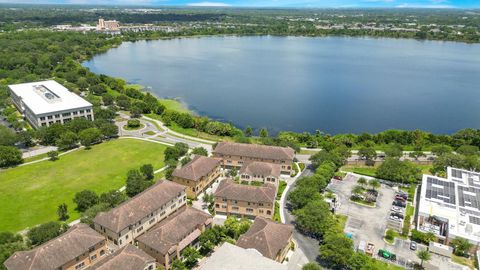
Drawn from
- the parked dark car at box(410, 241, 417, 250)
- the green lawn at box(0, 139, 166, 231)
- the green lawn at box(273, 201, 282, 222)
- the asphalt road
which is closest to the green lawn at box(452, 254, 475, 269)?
the parked dark car at box(410, 241, 417, 250)

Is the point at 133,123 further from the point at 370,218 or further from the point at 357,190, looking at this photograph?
the point at 370,218

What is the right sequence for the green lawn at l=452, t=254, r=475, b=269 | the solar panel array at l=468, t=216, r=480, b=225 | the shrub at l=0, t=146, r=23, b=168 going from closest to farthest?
the green lawn at l=452, t=254, r=475, b=269 → the solar panel array at l=468, t=216, r=480, b=225 → the shrub at l=0, t=146, r=23, b=168

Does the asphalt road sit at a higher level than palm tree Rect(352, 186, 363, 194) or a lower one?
lower

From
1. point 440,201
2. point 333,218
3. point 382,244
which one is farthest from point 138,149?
point 440,201

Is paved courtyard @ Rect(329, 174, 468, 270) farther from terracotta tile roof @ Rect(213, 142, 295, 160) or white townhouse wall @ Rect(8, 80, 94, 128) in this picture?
white townhouse wall @ Rect(8, 80, 94, 128)

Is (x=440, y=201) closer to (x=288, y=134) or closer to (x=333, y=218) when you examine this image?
(x=333, y=218)
